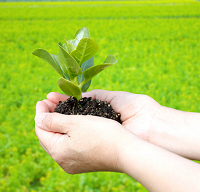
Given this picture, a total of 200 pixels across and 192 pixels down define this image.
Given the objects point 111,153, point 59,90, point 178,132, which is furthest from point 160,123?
point 59,90

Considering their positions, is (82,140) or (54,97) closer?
(82,140)

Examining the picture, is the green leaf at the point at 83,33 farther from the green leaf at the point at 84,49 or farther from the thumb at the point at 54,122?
the thumb at the point at 54,122

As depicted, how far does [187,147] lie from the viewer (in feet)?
3.82

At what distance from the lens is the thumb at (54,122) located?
41.5 inches

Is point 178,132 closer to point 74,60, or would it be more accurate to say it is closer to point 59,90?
point 74,60

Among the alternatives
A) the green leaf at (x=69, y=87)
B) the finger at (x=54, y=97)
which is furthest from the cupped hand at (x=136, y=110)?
the green leaf at (x=69, y=87)

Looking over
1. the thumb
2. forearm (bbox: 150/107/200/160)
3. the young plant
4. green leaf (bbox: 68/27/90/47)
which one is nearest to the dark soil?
the young plant

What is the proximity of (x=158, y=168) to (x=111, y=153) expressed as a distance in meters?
0.25

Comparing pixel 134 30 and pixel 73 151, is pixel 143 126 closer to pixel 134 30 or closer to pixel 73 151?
pixel 73 151

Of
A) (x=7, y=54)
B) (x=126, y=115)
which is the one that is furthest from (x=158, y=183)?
(x=7, y=54)

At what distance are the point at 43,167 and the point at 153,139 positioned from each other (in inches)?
68.1

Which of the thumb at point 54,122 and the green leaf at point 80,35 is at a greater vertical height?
the green leaf at point 80,35

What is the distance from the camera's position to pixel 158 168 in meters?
0.77

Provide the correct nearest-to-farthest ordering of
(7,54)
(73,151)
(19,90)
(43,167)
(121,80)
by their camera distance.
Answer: (73,151)
(43,167)
(19,90)
(121,80)
(7,54)
